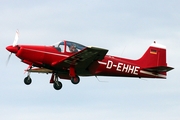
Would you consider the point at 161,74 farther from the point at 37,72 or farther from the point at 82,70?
the point at 37,72

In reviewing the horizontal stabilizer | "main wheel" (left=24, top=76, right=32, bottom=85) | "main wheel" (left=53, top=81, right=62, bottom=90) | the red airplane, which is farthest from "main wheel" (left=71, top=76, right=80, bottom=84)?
the horizontal stabilizer

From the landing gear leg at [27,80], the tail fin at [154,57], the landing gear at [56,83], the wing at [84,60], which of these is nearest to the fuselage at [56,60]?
the wing at [84,60]

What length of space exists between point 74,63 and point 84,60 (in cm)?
50

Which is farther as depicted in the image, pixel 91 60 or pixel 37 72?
pixel 37 72

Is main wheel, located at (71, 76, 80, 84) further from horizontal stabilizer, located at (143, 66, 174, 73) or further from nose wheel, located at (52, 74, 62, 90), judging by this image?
horizontal stabilizer, located at (143, 66, 174, 73)

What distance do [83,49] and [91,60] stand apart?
131 cm

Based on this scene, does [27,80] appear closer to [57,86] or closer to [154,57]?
[57,86]

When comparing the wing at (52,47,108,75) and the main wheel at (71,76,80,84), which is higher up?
the wing at (52,47,108,75)

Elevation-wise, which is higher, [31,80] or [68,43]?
[68,43]

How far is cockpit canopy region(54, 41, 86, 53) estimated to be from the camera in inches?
869

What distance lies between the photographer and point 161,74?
2438cm

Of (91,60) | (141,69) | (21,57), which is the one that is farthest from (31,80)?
(141,69)

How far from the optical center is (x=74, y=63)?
2216 centimetres

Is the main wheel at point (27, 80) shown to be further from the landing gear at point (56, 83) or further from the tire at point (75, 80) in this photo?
the tire at point (75, 80)
